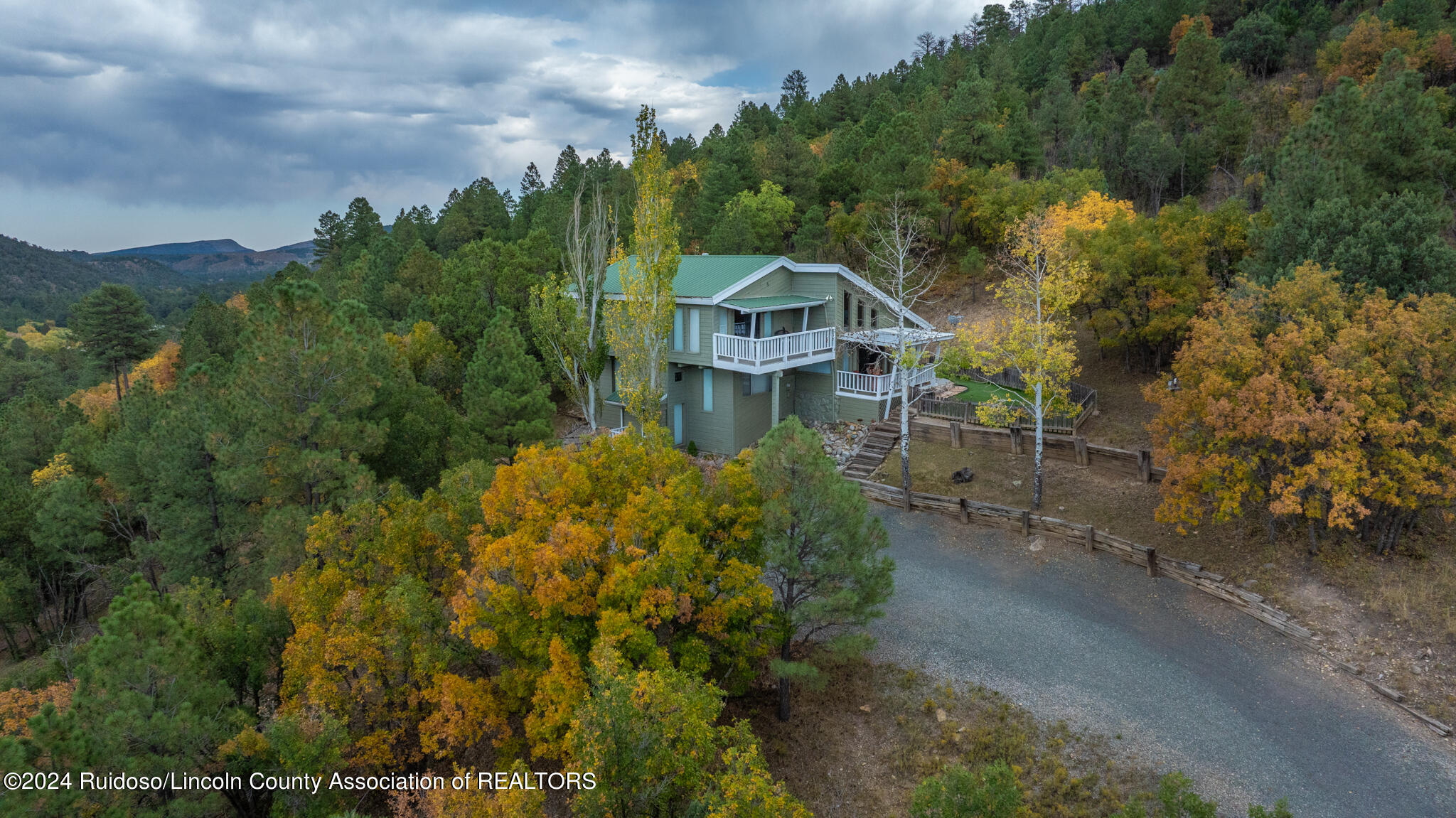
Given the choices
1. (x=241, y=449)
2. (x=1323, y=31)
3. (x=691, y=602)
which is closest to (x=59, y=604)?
(x=241, y=449)

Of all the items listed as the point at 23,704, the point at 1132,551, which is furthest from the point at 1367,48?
the point at 23,704

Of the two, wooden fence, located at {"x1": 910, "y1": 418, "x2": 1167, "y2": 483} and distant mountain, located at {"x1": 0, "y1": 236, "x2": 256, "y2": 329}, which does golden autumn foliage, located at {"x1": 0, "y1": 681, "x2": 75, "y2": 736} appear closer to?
wooden fence, located at {"x1": 910, "y1": 418, "x2": 1167, "y2": 483}

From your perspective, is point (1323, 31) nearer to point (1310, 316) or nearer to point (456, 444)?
point (1310, 316)

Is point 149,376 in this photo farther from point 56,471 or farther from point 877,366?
point 877,366

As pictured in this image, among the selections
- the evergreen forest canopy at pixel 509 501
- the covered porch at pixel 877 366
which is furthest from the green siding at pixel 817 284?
the evergreen forest canopy at pixel 509 501

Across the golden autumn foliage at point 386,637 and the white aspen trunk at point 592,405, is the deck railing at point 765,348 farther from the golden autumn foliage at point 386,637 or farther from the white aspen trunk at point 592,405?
the golden autumn foliage at point 386,637

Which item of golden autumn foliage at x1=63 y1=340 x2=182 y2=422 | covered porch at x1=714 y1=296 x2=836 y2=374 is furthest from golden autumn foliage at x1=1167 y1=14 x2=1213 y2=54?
golden autumn foliage at x1=63 y1=340 x2=182 y2=422

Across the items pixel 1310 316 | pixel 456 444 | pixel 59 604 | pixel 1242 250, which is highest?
pixel 1242 250

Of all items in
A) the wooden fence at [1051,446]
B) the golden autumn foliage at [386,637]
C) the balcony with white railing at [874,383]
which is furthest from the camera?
the balcony with white railing at [874,383]
